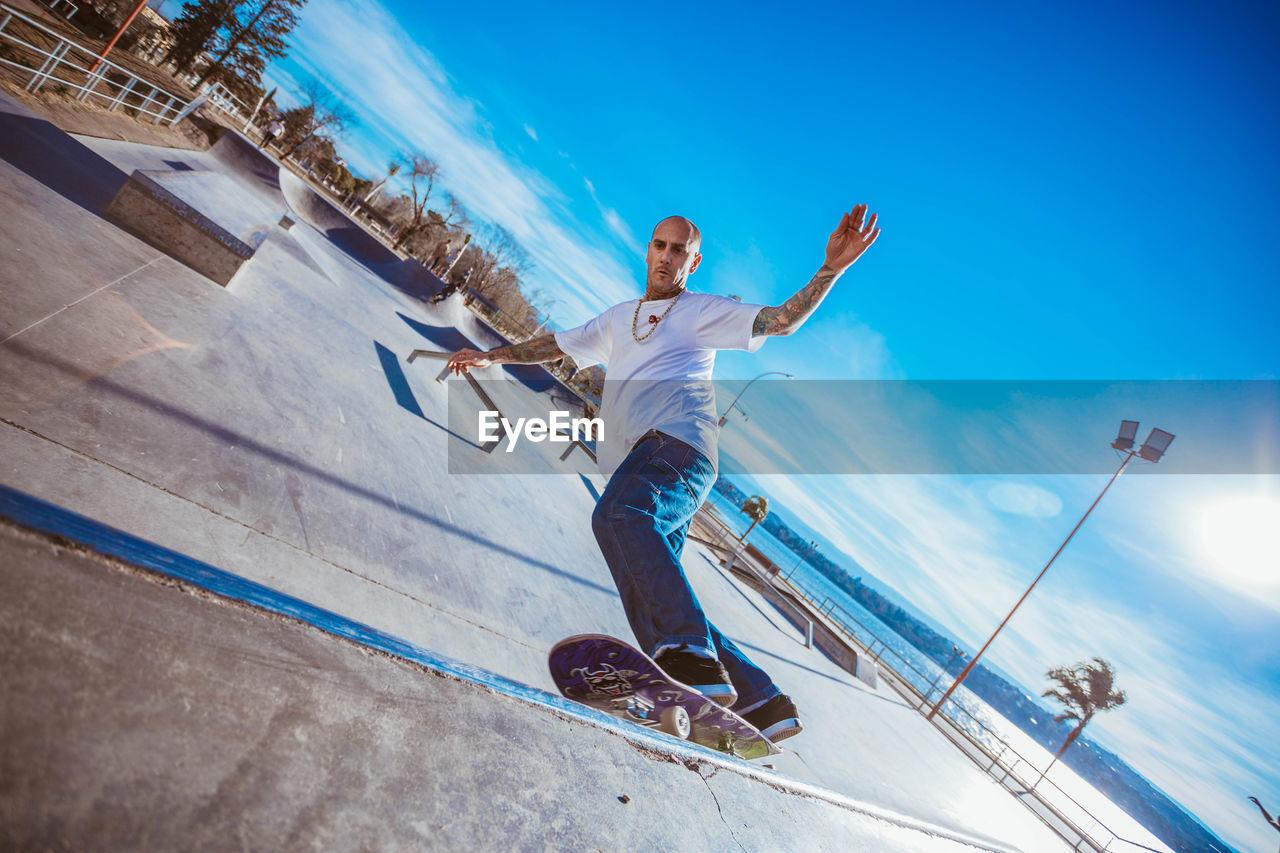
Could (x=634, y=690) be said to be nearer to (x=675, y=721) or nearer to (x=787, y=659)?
(x=675, y=721)

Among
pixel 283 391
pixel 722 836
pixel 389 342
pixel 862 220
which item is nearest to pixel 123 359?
pixel 283 391

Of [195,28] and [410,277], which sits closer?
[410,277]

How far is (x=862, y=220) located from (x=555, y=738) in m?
2.26

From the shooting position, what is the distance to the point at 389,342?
7.98 meters

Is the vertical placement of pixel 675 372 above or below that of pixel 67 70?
above

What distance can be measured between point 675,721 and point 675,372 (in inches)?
57.8

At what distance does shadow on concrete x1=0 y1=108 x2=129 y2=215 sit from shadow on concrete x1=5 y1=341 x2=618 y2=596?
11.0 ft

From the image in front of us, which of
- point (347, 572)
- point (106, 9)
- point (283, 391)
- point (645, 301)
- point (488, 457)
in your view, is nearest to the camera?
point (347, 572)

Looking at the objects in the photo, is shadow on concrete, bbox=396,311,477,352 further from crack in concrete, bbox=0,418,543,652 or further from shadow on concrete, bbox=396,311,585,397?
crack in concrete, bbox=0,418,543,652

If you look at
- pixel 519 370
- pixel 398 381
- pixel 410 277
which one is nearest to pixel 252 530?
pixel 398 381

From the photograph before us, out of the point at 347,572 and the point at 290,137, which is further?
the point at 290,137

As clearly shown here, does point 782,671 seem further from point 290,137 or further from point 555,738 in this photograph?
point 290,137

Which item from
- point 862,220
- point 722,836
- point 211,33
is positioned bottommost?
point 722,836

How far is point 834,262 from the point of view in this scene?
2.23 meters
